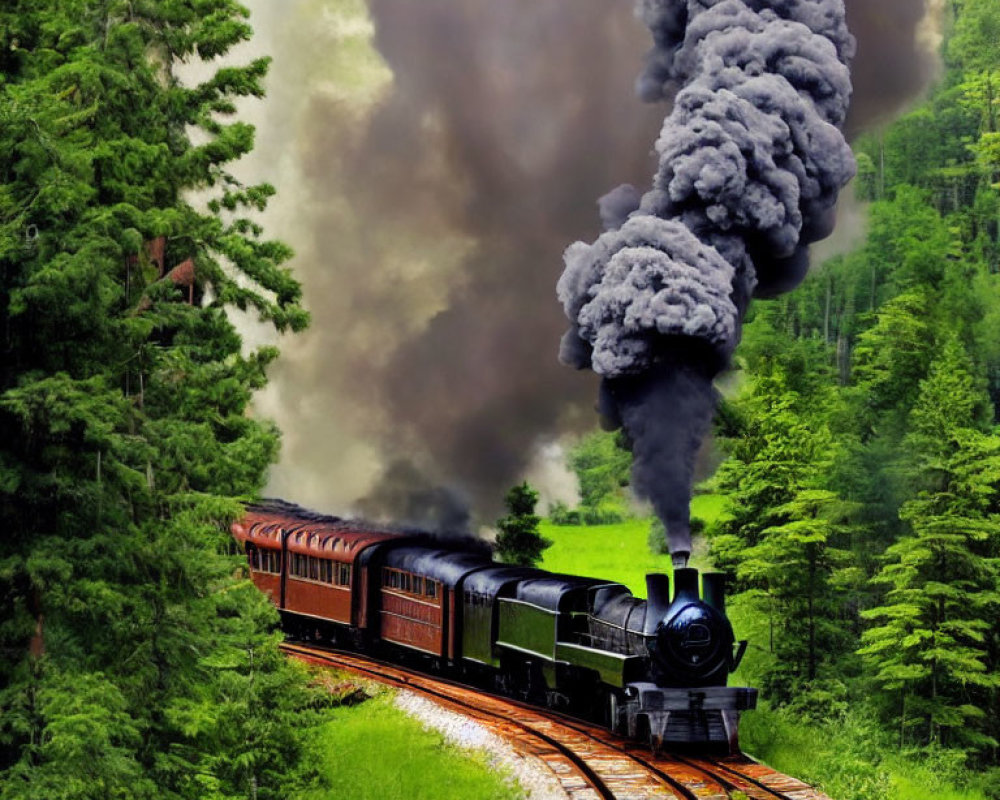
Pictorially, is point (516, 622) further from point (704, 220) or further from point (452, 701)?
point (704, 220)

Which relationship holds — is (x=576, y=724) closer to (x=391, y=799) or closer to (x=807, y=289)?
(x=391, y=799)

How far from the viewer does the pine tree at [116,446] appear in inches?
419

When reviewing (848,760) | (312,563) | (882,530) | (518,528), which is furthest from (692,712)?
(312,563)

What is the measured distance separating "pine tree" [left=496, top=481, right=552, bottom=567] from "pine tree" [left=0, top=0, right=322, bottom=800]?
1089cm

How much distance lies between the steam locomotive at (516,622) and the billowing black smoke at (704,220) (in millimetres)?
1572

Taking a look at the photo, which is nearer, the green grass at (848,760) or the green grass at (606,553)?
the green grass at (848,760)

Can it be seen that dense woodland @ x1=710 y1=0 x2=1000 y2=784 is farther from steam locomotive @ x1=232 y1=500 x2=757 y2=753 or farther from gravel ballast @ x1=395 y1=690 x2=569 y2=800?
gravel ballast @ x1=395 y1=690 x2=569 y2=800

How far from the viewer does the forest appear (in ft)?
35.5

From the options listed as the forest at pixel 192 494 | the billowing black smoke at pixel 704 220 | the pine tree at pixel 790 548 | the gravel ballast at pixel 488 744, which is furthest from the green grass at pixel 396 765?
the pine tree at pixel 790 548

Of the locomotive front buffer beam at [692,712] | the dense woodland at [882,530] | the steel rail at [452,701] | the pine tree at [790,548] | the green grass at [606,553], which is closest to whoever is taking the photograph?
the steel rail at [452,701]

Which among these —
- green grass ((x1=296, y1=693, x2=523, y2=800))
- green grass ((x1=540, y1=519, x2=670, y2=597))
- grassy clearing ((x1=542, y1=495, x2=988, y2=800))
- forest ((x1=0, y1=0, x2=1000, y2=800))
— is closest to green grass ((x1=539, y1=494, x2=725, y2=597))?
green grass ((x1=540, y1=519, x2=670, y2=597))

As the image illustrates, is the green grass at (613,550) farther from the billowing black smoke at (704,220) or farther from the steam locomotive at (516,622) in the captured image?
the billowing black smoke at (704,220)

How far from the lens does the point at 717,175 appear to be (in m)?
21.6

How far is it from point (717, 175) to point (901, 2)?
18.5 m
